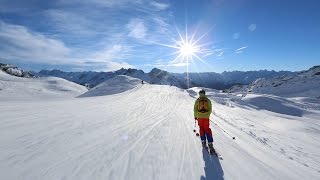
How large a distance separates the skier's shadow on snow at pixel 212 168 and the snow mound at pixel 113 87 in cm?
4370

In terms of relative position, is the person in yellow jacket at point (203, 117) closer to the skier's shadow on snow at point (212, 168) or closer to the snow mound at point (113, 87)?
the skier's shadow on snow at point (212, 168)

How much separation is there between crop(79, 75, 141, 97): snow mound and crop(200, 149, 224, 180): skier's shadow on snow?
43.7 meters

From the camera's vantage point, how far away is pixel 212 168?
874cm

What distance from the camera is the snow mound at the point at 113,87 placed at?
182ft

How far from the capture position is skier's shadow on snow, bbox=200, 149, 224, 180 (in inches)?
313

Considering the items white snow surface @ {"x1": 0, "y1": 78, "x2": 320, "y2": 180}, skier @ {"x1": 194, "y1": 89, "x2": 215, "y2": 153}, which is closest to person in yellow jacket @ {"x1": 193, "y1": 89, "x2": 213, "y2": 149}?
→ skier @ {"x1": 194, "y1": 89, "x2": 215, "y2": 153}

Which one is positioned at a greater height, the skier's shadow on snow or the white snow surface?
the white snow surface

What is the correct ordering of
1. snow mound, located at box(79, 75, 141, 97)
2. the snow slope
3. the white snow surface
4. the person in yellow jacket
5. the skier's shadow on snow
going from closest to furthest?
the white snow surface
the skier's shadow on snow
the person in yellow jacket
snow mound, located at box(79, 75, 141, 97)
the snow slope

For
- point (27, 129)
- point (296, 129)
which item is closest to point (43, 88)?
point (296, 129)

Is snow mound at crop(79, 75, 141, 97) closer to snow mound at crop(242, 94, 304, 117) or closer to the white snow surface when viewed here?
snow mound at crop(242, 94, 304, 117)

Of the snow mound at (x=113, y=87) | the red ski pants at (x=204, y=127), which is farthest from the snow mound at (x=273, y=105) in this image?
the red ski pants at (x=204, y=127)

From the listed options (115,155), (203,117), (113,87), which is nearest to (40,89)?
(113,87)

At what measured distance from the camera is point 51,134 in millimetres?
10352

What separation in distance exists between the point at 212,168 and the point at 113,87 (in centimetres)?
5227
